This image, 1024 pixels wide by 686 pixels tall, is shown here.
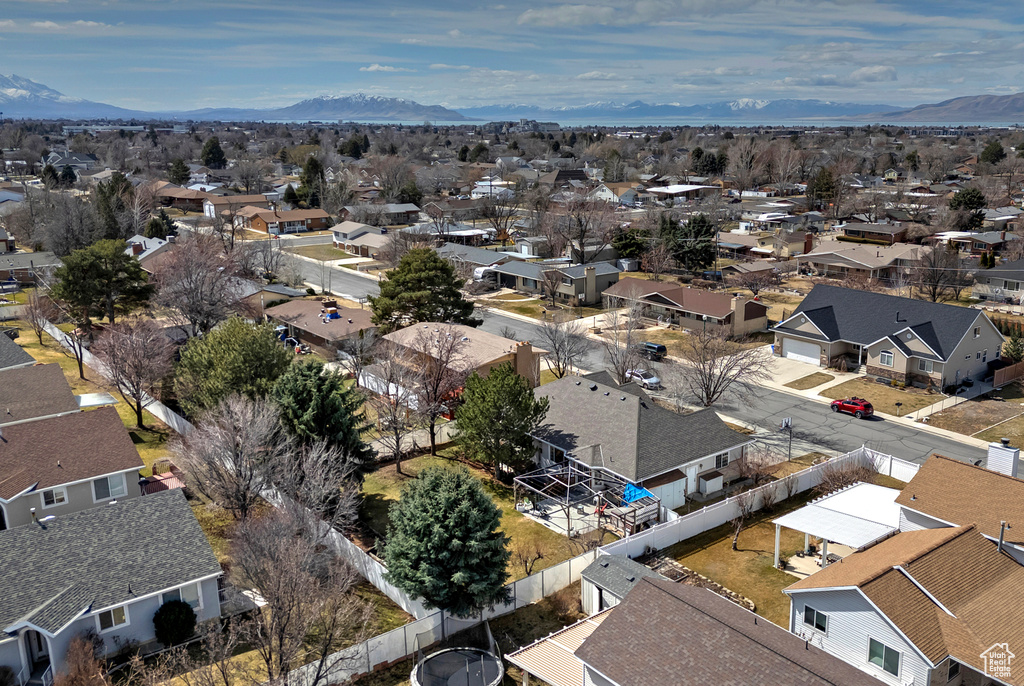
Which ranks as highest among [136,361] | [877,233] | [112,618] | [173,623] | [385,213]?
[385,213]

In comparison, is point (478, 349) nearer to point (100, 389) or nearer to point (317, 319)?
point (317, 319)

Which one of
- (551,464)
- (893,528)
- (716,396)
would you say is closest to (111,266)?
(551,464)

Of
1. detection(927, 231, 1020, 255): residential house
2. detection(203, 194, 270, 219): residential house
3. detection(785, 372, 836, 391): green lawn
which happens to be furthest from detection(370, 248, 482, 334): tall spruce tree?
detection(203, 194, 270, 219): residential house

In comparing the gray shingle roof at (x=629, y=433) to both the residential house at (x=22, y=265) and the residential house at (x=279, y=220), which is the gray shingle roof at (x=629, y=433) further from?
the residential house at (x=279, y=220)

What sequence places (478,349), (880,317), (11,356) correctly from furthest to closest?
(880,317) → (478,349) → (11,356)

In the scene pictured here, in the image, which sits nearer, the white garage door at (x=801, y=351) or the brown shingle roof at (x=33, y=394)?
the brown shingle roof at (x=33, y=394)

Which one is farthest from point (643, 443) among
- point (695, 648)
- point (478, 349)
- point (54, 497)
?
point (54, 497)

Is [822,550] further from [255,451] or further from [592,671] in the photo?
[255,451]

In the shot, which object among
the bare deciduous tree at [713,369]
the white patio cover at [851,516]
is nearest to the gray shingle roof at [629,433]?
the white patio cover at [851,516]
